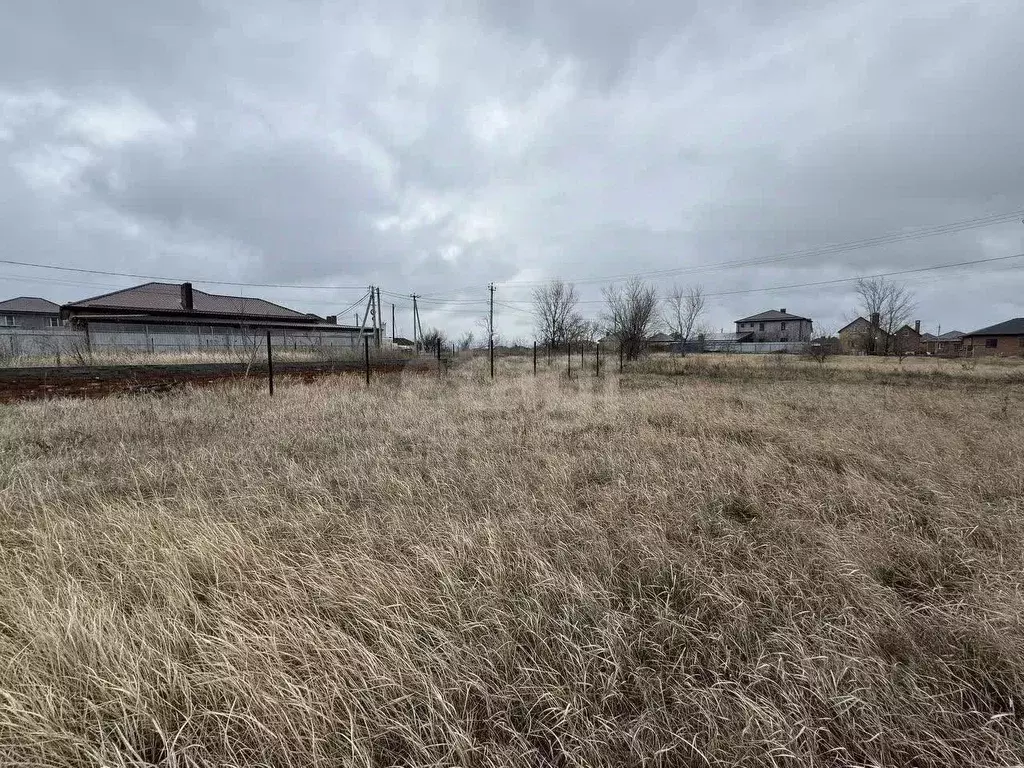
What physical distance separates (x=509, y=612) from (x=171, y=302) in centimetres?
4790

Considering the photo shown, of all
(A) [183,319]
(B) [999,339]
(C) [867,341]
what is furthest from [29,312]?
(B) [999,339]

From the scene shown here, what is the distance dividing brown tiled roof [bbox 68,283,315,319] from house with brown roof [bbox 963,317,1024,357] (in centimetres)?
8565

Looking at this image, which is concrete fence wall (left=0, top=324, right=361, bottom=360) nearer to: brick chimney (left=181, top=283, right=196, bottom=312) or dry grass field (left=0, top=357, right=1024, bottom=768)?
brick chimney (left=181, top=283, right=196, bottom=312)

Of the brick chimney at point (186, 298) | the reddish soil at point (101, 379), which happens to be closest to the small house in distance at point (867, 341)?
the reddish soil at point (101, 379)

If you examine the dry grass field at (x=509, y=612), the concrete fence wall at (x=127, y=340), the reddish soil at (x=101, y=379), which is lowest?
the dry grass field at (x=509, y=612)

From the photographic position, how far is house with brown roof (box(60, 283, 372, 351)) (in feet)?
93.4

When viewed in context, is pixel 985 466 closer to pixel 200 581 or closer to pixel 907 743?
pixel 907 743

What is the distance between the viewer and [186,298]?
37375 mm

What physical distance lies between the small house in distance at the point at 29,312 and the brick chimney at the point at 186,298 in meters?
27.6

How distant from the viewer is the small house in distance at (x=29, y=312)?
49719 mm

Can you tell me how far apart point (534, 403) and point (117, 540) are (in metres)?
7.48

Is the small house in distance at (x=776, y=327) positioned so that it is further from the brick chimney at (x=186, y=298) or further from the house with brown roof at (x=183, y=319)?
the brick chimney at (x=186, y=298)

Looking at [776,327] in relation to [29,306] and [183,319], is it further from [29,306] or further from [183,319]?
[29,306]

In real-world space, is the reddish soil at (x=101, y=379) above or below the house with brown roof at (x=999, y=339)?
below
